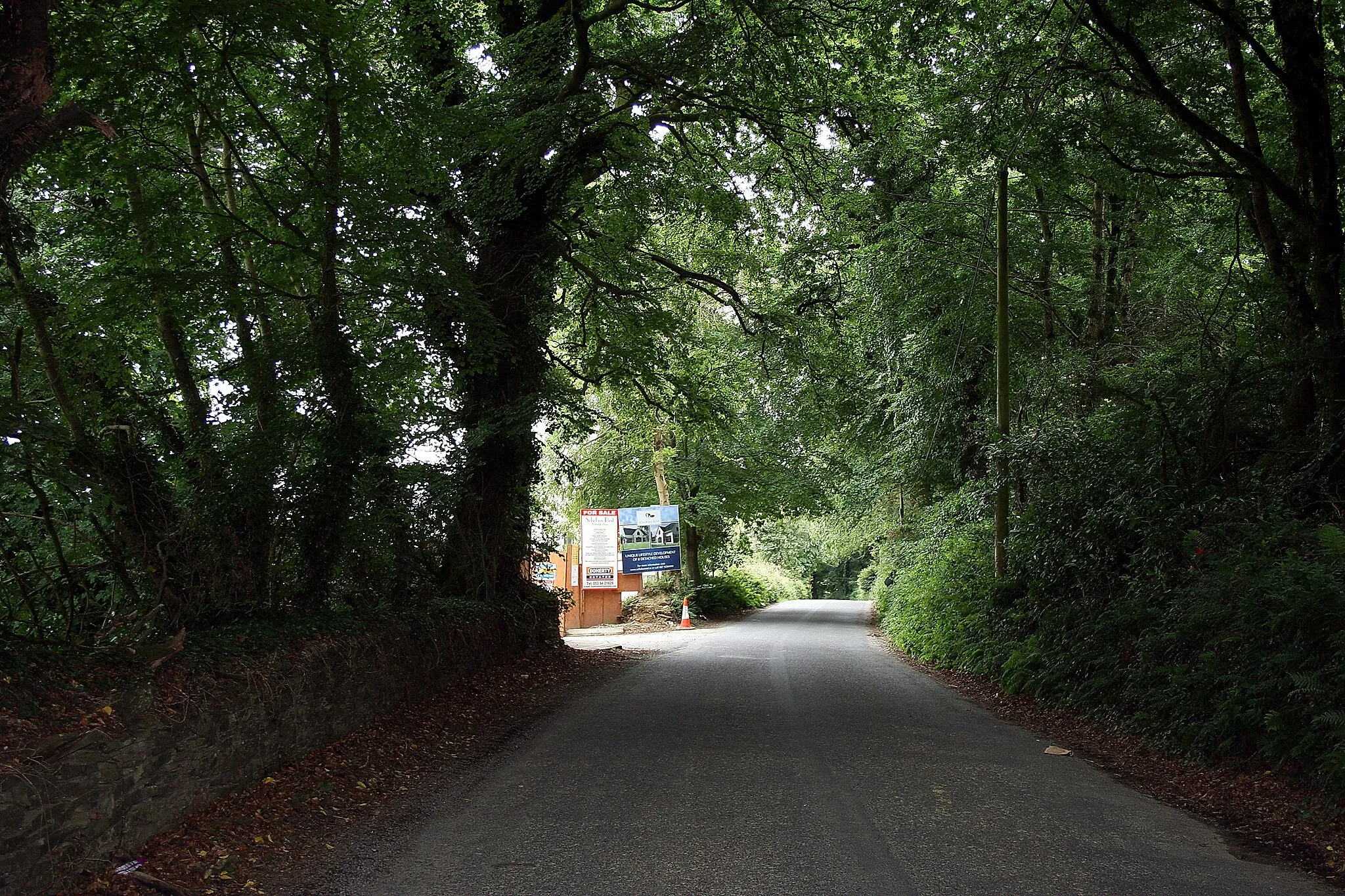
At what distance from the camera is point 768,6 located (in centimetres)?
991

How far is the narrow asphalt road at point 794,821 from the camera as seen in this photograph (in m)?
4.56

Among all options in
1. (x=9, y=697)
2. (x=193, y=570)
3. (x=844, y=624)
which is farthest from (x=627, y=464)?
(x=9, y=697)

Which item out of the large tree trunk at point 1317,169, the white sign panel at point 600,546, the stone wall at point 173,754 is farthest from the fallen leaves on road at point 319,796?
the white sign panel at point 600,546

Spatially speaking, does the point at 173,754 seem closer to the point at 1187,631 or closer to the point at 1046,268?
the point at 1187,631

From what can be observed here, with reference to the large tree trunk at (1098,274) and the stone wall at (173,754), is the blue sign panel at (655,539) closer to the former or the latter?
the large tree trunk at (1098,274)

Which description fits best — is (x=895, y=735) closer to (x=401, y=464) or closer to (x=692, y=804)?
(x=692, y=804)

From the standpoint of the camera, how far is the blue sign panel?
2525cm

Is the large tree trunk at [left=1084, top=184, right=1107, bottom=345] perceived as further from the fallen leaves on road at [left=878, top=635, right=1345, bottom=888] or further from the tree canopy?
the fallen leaves on road at [left=878, top=635, right=1345, bottom=888]

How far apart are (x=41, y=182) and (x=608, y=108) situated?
21.1 feet

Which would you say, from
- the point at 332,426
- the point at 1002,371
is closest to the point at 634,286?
the point at 1002,371

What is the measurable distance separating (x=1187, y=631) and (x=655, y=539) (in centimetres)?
1833

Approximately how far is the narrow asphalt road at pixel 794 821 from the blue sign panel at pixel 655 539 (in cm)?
1574

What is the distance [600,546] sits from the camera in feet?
82.5

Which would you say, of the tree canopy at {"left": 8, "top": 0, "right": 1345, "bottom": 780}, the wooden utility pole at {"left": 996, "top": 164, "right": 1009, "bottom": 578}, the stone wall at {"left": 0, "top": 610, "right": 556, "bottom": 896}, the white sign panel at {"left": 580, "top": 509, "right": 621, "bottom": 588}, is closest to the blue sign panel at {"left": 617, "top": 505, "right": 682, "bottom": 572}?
the white sign panel at {"left": 580, "top": 509, "right": 621, "bottom": 588}
